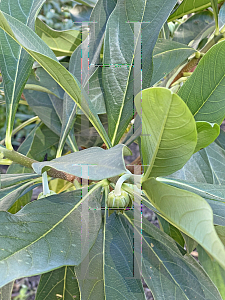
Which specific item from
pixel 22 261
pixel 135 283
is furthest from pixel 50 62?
pixel 135 283

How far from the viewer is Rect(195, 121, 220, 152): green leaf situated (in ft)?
1.12

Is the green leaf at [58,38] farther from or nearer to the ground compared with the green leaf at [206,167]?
farther from the ground

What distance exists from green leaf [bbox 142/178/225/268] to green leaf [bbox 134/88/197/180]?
30 mm

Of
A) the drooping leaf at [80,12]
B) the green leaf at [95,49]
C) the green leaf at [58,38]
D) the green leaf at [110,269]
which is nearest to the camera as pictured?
the green leaf at [110,269]

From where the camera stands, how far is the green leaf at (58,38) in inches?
26.0

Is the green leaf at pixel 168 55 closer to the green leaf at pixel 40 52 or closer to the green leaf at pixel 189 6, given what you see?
the green leaf at pixel 189 6

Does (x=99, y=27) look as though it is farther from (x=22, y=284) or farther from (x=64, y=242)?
(x=22, y=284)

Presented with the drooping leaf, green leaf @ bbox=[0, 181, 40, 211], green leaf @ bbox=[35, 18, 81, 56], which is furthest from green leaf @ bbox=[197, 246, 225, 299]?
the drooping leaf

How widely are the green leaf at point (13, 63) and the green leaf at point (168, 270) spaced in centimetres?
30

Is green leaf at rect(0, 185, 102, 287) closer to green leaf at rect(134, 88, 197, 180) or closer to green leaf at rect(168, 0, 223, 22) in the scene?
green leaf at rect(134, 88, 197, 180)

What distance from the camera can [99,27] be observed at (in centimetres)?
56

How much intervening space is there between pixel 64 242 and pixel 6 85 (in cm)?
32

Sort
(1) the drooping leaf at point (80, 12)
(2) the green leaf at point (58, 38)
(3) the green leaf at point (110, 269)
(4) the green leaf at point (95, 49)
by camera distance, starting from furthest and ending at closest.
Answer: (1) the drooping leaf at point (80, 12) < (2) the green leaf at point (58, 38) < (4) the green leaf at point (95, 49) < (3) the green leaf at point (110, 269)

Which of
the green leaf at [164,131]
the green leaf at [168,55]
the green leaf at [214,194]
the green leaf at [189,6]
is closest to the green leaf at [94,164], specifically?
the green leaf at [164,131]
